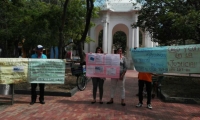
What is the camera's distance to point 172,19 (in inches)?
504

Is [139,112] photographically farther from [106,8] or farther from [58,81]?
[106,8]

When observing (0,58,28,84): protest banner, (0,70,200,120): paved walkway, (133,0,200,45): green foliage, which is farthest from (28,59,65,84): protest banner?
(133,0,200,45): green foliage

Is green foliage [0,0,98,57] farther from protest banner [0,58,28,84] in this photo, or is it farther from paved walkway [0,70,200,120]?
paved walkway [0,70,200,120]

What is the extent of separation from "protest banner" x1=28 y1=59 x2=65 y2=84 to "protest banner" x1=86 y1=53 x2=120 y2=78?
96cm

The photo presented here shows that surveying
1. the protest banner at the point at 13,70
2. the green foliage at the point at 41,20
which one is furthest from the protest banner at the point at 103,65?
the green foliage at the point at 41,20

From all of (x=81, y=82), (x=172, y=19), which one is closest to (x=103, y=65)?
(x=81, y=82)

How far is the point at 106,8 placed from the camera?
3044 cm

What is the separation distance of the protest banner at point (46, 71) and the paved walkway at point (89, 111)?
0.77 m

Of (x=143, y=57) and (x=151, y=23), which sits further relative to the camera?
(x=151, y=23)

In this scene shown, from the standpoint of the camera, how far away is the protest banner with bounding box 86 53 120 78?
28.6 ft

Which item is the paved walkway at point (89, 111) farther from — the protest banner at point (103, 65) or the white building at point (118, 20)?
the white building at point (118, 20)

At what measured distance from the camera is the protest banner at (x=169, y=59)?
781cm

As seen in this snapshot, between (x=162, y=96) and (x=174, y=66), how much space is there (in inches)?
89.8

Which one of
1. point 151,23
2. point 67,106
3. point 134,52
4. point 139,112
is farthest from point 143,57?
point 151,23
